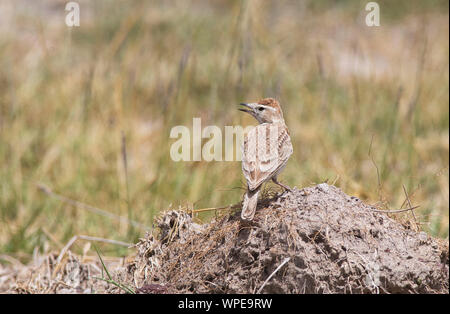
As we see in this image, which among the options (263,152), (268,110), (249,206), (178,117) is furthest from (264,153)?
(178,117)

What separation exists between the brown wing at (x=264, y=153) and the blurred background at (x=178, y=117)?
277 millimetres

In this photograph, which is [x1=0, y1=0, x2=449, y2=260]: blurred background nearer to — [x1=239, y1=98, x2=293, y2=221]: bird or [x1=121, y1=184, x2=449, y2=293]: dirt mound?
[x1=239, y1=98, x2=293, y2=221]: bird

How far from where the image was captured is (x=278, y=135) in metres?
3.08

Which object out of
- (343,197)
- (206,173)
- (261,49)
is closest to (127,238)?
(206,173)

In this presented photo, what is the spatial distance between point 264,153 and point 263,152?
0.01 metres

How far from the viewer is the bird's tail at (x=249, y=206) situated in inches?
97.9

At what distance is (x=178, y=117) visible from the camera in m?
7.22

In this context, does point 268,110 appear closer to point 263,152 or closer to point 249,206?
point 263,152

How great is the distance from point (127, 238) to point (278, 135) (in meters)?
1.74

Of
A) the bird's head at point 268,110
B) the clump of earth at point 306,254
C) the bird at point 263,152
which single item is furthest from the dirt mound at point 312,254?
the bird's head at point 268,110

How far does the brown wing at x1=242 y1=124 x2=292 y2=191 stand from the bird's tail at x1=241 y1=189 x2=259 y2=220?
0.08 feet

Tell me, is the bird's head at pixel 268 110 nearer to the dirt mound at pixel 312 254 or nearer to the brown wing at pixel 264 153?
the brown wing at pixel 264 153

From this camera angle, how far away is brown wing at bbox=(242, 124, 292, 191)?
2686 millimetres

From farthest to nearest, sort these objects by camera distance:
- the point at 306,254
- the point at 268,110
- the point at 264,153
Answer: the point at 268,110 < the point at 264,153 < the point at 306,254
